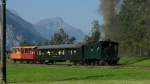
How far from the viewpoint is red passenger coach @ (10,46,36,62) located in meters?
77.7

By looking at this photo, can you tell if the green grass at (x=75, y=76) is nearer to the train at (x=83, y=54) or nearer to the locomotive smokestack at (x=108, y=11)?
the train at (x=83, y=54)

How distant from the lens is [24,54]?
80.1m

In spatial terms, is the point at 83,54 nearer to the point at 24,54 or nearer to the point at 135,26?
the point at 24,54

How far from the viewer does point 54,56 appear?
71.7 meters

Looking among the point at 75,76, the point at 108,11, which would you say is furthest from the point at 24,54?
the point at 75,76

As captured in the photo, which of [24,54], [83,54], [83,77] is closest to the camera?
[83,77]

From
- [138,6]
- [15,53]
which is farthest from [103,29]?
[15,53]

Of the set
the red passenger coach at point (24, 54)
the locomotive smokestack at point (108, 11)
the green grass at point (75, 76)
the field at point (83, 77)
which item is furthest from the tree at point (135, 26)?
the green grass at point (75, 76)

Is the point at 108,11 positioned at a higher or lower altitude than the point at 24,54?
higher

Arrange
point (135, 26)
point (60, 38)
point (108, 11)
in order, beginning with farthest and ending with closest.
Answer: point (60, 38)
point (108, 11)
point (135, 26)

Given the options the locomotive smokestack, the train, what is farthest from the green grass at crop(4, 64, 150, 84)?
the locomotive smokestack

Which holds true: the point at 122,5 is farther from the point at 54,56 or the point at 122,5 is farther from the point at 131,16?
the point at 54,56

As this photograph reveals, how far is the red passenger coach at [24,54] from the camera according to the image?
77.7 metres

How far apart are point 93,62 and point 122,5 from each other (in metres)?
32.2
